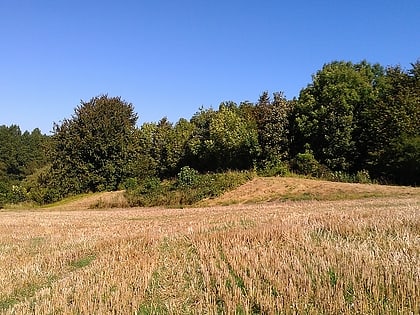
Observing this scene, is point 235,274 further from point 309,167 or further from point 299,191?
point 309,167

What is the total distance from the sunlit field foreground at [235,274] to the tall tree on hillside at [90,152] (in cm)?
4038

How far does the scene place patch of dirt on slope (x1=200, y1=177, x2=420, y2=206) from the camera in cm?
2503

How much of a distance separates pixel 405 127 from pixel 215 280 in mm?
32760

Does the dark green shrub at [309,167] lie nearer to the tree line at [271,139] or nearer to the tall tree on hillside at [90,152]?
the tree line at [271,139]

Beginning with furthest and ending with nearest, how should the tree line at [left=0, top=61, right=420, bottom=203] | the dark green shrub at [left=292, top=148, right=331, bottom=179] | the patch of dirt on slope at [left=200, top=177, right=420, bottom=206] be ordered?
the dark green shrub at [left=292, top=148, right=331, bottom=179]
the tree line at [left=0, top=61, right=420, bottom=203]
the patch of dirt on slope at [left=200, top=177, right=420, bottom=206]

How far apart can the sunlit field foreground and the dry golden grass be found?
0.05 feet

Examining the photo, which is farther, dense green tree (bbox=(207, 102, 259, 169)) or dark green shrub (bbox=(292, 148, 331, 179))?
dense green tree (bbox=(207, 102, 259, 169))

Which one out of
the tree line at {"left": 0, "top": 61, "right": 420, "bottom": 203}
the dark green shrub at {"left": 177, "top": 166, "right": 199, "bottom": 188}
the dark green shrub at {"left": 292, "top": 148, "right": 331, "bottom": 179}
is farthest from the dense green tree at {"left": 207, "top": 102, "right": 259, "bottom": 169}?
the dark green shrub at {"left": 177, "top": 166, "right": 199, "bottom": 188}

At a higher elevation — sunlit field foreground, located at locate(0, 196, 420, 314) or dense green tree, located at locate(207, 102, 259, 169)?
dense green tree, located at locate(207, 102, 259, 169)

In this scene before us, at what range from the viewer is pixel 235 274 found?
635 cm

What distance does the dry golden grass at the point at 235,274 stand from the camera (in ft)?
16.4

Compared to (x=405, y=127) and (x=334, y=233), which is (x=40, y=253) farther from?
(x=405, y=127)

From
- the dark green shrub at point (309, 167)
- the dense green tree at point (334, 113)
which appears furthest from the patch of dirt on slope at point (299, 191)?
the dense green tree at point (334, 113)

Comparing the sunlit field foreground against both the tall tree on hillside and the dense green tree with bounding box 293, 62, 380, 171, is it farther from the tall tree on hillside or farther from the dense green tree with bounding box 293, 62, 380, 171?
the tall tree on hillside
